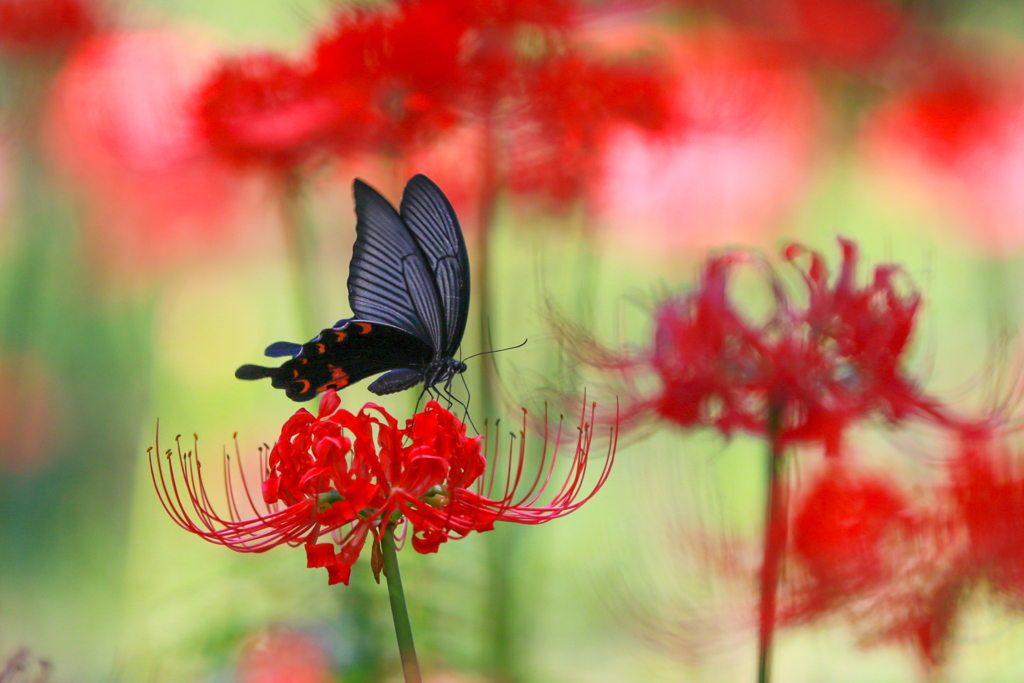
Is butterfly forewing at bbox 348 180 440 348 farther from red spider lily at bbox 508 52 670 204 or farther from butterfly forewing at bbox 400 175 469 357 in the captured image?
red spider lily at bbox 508 52 670 204

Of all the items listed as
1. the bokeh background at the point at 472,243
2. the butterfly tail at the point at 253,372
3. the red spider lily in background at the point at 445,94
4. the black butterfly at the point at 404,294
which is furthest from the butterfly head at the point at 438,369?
the red spider lily in background at the point at 445,94

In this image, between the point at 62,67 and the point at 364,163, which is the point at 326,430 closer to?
the point at 364,163

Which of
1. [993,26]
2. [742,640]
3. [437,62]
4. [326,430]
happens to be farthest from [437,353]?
[993,26]

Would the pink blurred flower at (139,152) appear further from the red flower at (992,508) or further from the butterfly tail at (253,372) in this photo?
the red flower at (992,508)

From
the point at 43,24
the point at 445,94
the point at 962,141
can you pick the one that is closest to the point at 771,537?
the point at 962,141

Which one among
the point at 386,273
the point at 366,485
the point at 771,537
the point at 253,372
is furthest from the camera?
the point at 771,537

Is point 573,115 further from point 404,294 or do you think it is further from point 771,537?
point 771,537

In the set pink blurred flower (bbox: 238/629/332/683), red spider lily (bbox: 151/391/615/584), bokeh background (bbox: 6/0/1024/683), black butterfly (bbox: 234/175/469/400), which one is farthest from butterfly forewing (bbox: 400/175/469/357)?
pink blurred flower (bbox: 238/629/332/683)
